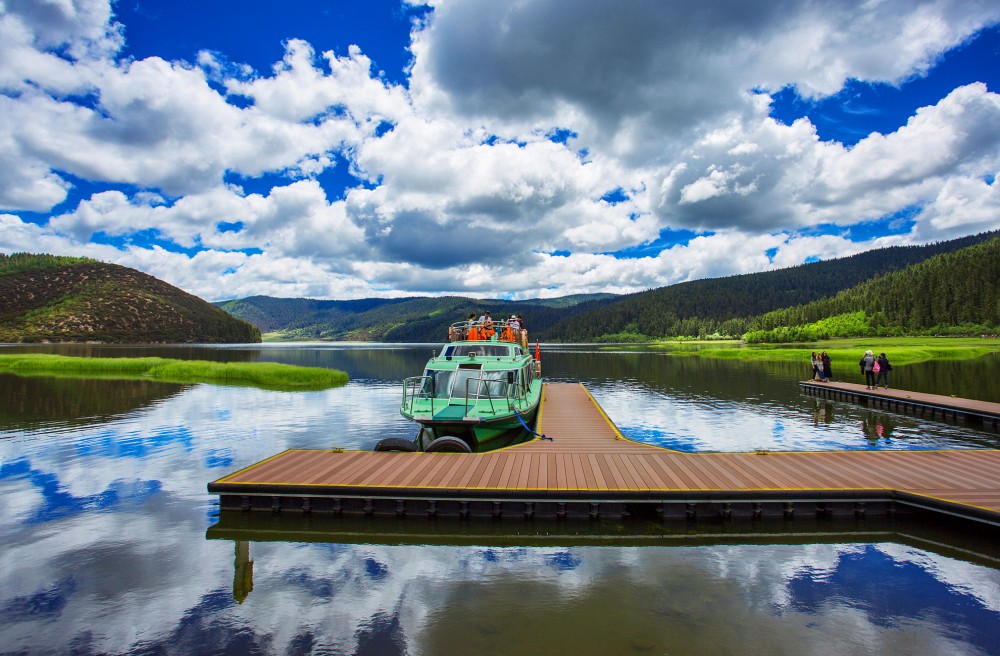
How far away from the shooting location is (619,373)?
209ft

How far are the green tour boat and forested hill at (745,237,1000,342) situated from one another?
5386 inches

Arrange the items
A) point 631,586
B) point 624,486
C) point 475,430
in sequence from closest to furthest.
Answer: point 631,586, point 624,486, point 475,430

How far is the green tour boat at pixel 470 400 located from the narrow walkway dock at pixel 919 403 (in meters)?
24.1

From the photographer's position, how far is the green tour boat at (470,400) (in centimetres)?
1916

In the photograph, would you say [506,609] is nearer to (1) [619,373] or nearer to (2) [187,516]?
(2) [187,516]

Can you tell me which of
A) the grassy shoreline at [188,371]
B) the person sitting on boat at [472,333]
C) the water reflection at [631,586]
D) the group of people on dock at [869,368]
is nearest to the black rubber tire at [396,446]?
the water reflection at [631,586]

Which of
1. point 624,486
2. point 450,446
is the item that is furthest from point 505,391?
point 624,486

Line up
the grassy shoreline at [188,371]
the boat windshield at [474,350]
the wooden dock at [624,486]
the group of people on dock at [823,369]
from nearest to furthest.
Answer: the wooden dock at [624,486] → the boat windshield at [474,350] → the group of people on dock at [823,369] → the grassy shoreline at [188,371]

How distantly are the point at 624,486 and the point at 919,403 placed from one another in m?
28.2

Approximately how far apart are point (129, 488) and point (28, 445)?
448 inches

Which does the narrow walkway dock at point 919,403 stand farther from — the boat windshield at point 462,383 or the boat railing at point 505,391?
the boat windshield at point 462,383

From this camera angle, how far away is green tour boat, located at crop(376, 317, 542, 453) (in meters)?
19.2

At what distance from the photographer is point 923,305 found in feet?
421

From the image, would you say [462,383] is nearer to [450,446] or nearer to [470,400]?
[470,400]
